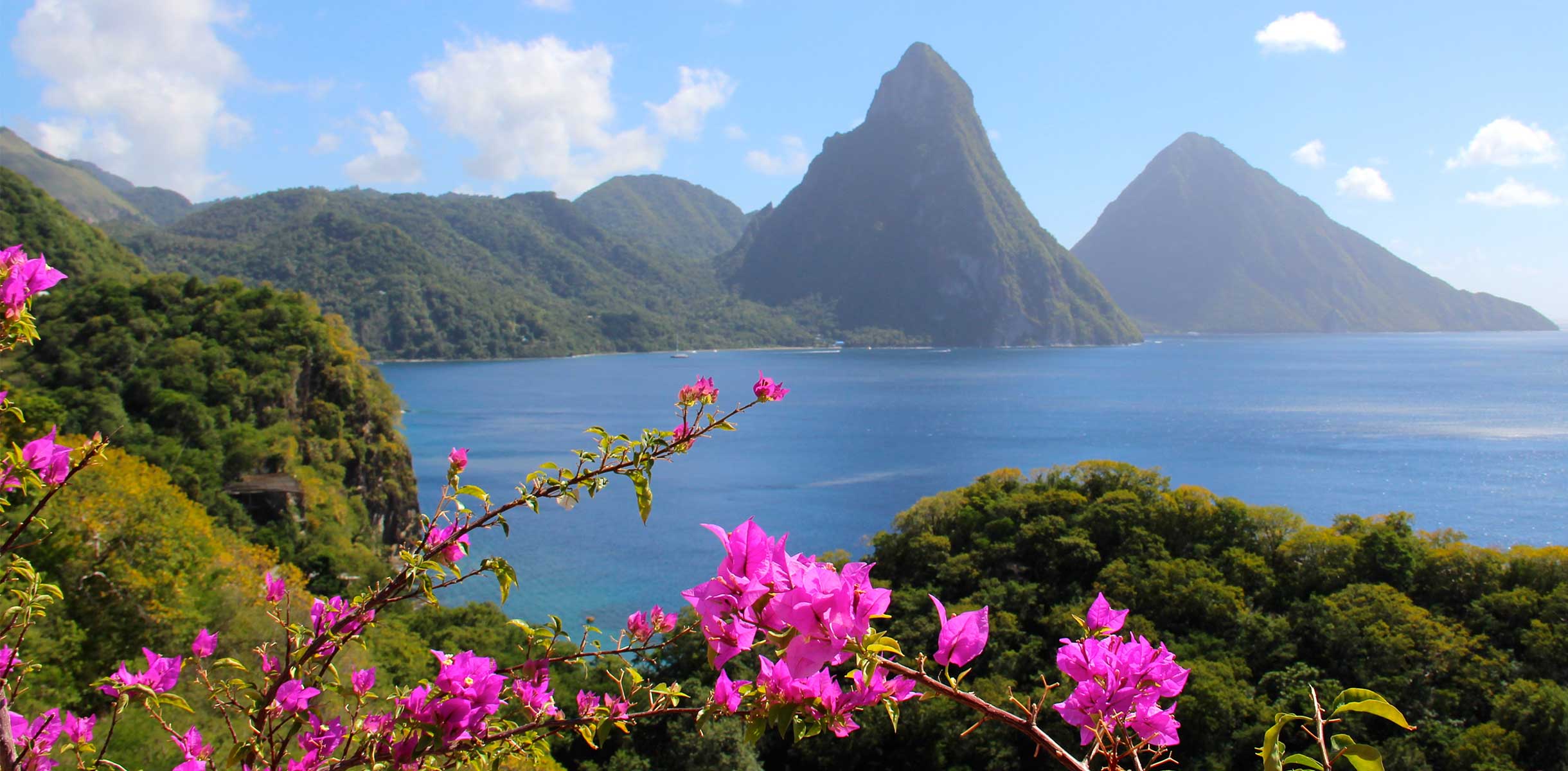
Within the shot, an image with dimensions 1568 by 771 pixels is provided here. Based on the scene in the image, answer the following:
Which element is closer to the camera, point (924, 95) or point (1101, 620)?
point (1101, 620)

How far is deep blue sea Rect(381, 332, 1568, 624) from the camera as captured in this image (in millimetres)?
31219

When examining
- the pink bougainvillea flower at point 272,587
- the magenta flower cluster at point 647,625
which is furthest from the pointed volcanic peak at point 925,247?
the magenta flower cluster at point 647,625

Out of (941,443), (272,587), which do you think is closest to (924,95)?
(941,443)

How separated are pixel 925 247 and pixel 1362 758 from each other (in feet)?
578

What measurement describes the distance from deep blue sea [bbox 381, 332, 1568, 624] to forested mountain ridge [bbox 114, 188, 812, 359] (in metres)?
12.7

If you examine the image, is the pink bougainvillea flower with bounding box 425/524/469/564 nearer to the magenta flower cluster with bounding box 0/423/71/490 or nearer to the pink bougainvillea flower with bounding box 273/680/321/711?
the pink bougainvillea flower with bounding box 273/680/321/711

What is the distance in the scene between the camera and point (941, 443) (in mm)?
50719

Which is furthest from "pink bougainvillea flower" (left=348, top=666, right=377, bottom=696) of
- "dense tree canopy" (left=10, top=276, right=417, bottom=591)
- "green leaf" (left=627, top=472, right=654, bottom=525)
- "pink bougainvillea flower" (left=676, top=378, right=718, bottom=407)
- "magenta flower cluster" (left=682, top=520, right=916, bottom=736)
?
"dense tree canopy" (left=10, top=276, right=417, bottom=591)

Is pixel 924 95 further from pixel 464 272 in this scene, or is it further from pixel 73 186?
pixel 73 186

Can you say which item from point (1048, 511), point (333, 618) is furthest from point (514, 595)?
point (333, 618)

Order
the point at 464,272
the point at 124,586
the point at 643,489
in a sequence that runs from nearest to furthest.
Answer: the point at 643,489 → the point at 124,586 → the point at 464,272

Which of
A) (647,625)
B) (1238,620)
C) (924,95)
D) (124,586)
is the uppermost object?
(924,95)

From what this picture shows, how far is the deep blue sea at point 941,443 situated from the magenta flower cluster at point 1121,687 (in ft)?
78.2

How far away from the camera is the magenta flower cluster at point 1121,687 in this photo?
1.25 m
